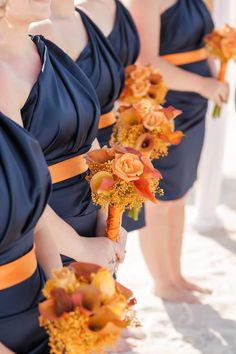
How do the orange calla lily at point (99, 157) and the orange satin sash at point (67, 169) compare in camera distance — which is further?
the orange satin sash at point (67, 169)

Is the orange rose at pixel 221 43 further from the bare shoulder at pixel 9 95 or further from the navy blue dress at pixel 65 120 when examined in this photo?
the bare shoulder at pixel 9 95

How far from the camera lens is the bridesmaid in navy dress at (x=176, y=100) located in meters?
4.65

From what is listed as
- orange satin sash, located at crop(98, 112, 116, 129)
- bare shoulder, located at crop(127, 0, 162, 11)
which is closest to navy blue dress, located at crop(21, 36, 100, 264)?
orange satin sash, located at crop(98, 112, 116, 129)

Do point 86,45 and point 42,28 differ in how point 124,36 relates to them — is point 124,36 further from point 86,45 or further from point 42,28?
point 42,28

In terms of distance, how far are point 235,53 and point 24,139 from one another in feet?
9.28

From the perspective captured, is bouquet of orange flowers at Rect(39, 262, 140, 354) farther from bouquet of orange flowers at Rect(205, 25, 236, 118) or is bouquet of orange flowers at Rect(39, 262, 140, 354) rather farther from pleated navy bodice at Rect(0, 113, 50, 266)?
bouquet of orange flowers at Rect(205, 25, 236, 118)

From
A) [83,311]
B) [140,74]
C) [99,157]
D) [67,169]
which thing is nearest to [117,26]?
[140,74]

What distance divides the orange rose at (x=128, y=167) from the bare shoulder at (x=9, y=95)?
1.37 feet

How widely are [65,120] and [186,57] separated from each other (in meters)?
2.16

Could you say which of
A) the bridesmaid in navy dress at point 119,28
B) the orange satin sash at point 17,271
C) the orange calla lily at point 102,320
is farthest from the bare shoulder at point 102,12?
the orange calla lily at point 102,320

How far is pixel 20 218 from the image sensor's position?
7.48 feet

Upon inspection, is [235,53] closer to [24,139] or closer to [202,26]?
[202,26]

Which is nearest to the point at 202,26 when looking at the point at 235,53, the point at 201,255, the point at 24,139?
the point at 235,53

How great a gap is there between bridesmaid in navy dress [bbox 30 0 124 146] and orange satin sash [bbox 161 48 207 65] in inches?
40.2
